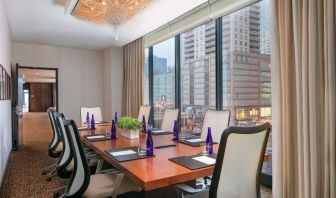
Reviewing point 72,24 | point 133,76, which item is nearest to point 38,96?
point 133,76

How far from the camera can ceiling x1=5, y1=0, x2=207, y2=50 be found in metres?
3.65

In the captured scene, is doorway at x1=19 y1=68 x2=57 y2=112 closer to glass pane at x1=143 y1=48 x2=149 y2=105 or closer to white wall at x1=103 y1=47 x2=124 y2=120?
white wall at x1=103 y1=47 x2=124 y2=120

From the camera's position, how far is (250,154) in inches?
52.8

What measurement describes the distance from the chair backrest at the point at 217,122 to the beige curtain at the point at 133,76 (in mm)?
2897

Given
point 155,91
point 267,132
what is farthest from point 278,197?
point 155,91

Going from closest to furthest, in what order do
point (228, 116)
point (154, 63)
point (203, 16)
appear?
point (228, 116)
point (203, 16)
point (154, 63)

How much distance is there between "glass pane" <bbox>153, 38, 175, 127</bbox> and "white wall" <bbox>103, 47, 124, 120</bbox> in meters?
1.31

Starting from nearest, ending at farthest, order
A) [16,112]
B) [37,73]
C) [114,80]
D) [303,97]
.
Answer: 1. [303,97]
2. [16,112]
3. [114,80]
4. [37,73]

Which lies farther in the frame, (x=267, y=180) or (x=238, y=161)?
(x=267, y=180)

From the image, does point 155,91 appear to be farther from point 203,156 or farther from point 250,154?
point 250,154

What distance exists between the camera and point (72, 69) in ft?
21.8

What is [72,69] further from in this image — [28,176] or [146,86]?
[28,176]

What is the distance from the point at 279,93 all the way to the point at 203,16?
1.91m

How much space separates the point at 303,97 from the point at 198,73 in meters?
2.27
